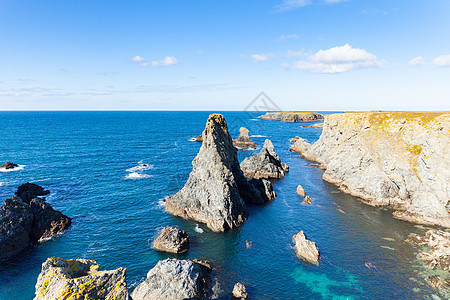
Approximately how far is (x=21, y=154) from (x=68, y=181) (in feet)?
183

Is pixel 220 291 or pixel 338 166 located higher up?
pixel 338 166

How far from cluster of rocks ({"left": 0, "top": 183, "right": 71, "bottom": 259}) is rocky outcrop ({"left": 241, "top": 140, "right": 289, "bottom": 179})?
58314 mm

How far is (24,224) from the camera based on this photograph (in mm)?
48812

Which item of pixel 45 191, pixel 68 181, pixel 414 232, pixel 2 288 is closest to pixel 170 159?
pixel 68 181

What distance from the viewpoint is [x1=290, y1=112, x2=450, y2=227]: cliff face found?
58.4 metres

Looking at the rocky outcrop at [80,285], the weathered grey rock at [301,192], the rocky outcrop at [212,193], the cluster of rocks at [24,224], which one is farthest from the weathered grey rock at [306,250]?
the cluster of rocks at [24,224]

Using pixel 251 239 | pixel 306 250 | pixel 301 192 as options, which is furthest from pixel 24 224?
pixel 301 192

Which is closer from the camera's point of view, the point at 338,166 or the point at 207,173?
the point at 207,173

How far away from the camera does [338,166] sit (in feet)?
275

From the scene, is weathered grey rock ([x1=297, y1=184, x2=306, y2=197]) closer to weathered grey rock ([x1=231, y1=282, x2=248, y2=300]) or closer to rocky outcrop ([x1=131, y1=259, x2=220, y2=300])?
weathered grey rock ([x1=231, y1=282, x2=248, y2=300])

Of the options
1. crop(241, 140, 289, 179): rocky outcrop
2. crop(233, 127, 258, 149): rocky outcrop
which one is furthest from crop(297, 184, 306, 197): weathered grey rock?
crop(233, 127, 258, 149): rocky outcrop

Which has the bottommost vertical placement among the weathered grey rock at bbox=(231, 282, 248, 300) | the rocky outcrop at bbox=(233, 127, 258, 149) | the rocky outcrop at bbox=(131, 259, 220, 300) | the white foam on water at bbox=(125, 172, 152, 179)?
the weathered grey rock at bbox=(231, 282, 248, 300)

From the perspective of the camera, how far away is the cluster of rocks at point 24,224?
45031 mm

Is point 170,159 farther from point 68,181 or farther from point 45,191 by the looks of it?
point 45,191
